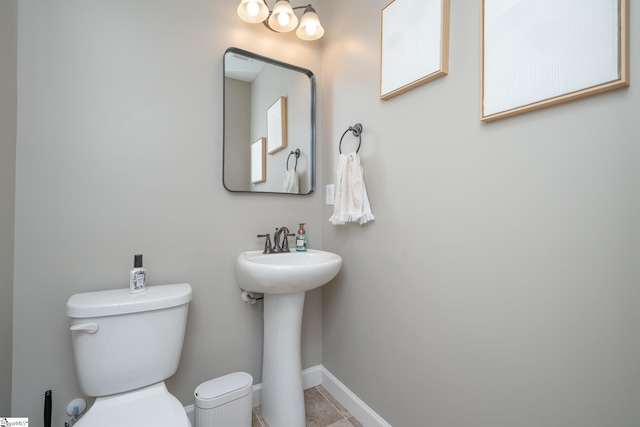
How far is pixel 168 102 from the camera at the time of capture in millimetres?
1353

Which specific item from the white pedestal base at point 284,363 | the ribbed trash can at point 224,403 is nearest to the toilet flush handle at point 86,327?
the ribbed trash can at point 224,403

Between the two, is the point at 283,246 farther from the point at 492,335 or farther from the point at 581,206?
the point at 581,206

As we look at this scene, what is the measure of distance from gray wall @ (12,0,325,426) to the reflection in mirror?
0.07 m

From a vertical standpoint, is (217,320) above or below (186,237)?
below

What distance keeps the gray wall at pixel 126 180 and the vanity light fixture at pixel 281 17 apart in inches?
5.1

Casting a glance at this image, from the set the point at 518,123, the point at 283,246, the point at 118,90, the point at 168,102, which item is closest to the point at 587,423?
the point at 518,123

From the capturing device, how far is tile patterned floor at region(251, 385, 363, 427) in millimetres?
1420

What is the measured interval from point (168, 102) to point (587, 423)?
1.91 meters

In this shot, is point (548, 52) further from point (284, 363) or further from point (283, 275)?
point (284, 363)

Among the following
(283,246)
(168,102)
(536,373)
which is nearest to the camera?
(536,373)

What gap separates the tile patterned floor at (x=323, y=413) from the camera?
142 centimetres

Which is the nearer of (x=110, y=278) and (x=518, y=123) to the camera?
(x=518, y=123)

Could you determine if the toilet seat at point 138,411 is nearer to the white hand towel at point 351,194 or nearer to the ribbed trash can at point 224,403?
the ribbed trash can at point 224,403

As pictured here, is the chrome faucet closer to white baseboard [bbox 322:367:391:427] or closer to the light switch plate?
the light switch plate
